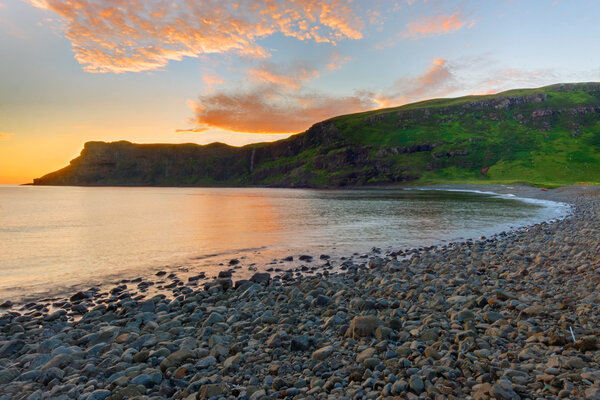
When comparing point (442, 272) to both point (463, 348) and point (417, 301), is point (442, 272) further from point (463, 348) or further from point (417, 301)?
point (463, 348)

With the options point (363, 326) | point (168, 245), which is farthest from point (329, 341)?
point (168, 245)

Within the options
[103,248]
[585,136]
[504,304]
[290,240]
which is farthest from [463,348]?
[585,136]

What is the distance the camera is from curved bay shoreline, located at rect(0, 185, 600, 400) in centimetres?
608

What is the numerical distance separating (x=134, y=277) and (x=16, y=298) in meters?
4.88

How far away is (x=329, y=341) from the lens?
8.27 meters

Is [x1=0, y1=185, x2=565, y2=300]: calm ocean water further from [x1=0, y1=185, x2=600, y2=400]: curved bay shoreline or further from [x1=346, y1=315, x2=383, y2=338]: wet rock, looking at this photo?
[x1=346, y1=315, x2=383, y2=338]: wet rock

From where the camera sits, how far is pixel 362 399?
5703 millimetres

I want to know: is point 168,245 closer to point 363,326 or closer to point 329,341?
point 329,341

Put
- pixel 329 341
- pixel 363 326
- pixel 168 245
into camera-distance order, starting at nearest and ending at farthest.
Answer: pixel 329 341 < pixel 363 326 < pixel 168 245

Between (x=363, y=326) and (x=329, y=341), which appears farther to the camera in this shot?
(x=363, y=326)

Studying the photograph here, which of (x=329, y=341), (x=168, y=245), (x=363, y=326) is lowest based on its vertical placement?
(x=168, y=245)

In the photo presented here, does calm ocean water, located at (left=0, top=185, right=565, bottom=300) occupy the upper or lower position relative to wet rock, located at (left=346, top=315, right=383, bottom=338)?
lower

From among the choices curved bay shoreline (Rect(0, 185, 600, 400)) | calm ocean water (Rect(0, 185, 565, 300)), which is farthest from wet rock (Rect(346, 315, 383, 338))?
calm ocean water (Rect(0, 185, 565, 300))

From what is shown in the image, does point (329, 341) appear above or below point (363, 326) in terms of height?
below
